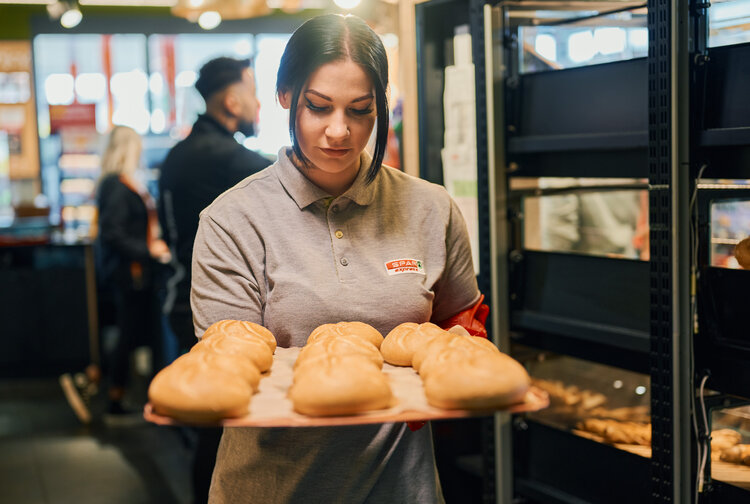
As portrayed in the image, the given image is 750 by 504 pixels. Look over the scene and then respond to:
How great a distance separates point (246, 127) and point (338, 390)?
2529mm

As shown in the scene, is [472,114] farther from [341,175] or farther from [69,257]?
[69,257]

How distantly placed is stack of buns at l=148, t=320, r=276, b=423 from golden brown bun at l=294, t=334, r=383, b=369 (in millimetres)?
69

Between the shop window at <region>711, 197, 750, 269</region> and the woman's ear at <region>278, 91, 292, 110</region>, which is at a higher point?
the woman's ear at <region>278, 91, 292, 110</region>

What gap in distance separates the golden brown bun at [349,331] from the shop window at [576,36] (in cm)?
141

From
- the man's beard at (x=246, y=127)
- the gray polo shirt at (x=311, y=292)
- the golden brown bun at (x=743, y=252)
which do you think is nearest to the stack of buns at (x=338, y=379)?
the gray polo shirt at (x=311, y=292)

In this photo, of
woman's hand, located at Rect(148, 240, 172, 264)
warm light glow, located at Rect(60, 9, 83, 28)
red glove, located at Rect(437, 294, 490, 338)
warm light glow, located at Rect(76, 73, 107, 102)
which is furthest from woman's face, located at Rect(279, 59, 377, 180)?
warm light glow, located at Rect(76, 73, 107, 102)

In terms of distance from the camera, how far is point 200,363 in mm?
1169

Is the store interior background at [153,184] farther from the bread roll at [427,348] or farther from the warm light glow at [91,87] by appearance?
the bread roll at [427,348]

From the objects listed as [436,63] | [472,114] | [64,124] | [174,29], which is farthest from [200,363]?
[174,29]

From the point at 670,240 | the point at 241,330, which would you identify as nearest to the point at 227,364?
the point at 241,330

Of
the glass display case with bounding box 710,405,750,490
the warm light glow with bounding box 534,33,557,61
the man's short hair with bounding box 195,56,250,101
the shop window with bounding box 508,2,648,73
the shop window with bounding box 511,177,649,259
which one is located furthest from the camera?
the man's short hair with bounding box 195,56,250,101

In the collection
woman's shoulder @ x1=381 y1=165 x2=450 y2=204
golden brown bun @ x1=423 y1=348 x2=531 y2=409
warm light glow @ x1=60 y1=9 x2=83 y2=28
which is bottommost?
golden brown bun @ x1=423 y1=348 x2=531 y2=409

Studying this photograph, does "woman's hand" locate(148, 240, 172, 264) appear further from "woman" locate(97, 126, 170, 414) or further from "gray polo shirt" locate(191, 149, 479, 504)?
"gray polo shirt" locate(191, 149, 479, 504)

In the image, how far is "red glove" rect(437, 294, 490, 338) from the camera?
5.06ft
